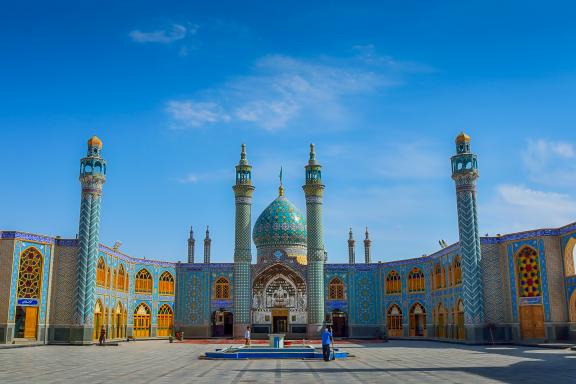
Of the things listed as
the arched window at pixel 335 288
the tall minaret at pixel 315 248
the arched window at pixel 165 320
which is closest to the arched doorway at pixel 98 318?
the arched window at pixel 165 320

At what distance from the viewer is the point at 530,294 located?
28.1 metres

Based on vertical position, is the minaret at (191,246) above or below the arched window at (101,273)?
above

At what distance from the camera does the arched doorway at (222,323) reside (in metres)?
40.6

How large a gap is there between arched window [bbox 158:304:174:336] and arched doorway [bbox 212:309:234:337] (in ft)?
9.16

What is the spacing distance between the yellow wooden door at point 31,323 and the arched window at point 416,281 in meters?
22.1

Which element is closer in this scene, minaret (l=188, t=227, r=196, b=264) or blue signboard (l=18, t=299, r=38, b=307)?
blue signboard (l=18, t=299, r=38, b=307)

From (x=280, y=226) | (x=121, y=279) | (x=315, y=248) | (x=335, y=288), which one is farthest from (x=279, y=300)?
(x=121, y=279)

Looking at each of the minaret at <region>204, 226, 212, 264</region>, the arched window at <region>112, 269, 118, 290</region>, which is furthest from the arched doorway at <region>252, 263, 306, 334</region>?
the arched window at <region>112, 269, 118, 290</region>

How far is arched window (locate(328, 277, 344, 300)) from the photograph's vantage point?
4078 cm

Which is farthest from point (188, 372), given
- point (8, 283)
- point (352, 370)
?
point (8, 283)

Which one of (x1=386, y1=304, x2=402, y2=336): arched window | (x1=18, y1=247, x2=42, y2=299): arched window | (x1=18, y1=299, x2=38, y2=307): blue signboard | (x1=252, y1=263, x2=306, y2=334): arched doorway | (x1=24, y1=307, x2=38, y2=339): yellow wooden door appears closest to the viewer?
(x1=18, y1=299, x2=38, y2=307): blue signboard

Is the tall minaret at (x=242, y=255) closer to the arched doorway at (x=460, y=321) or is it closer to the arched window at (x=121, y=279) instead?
the arched window at (x=121, y=279)

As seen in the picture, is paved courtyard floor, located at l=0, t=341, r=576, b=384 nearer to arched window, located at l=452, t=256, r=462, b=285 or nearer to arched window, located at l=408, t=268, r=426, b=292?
arched window, located at l=452, t=256, r=462, b=285

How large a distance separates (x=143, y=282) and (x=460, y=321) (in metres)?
19.6
